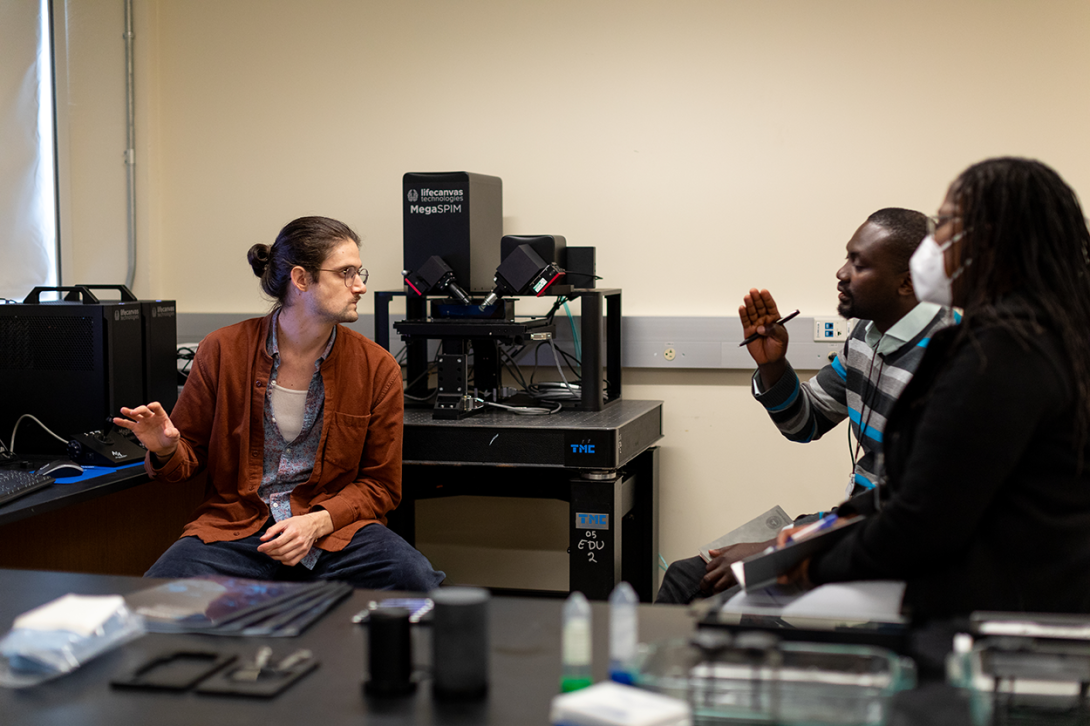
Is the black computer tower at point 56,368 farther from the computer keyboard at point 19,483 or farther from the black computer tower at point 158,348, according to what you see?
the computer keyboard at point 19,483

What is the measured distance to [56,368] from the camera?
7.48 ft

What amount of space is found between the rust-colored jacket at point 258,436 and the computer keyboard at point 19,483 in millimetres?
207

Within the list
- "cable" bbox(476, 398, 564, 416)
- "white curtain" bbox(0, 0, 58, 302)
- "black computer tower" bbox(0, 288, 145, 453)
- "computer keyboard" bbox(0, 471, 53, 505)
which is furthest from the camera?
"white curtain" bbox(0, 0, 58, 302)

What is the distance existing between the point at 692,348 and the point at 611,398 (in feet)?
1.00

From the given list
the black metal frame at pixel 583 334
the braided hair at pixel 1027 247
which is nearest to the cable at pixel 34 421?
the black metal frame at pixel 583 334

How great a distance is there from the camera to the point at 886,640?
1.01 meters

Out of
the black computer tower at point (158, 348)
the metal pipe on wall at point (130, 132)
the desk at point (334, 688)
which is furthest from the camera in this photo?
the metal pipe on wall at point (130, 132)

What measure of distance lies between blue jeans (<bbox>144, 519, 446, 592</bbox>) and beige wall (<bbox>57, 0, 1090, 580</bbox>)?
120 centimetres

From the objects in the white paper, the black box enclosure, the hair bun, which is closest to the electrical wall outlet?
the black box enclosure

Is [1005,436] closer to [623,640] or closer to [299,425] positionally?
[623,640]

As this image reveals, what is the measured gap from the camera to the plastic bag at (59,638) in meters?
1.01

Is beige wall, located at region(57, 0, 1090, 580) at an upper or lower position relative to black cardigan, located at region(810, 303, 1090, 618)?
upper

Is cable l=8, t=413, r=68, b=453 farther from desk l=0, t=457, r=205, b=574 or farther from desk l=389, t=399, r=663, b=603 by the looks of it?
desk l=389, t=399, r=663, b=603

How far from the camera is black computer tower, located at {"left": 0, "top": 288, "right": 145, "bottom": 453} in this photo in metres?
2.27
